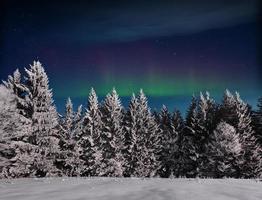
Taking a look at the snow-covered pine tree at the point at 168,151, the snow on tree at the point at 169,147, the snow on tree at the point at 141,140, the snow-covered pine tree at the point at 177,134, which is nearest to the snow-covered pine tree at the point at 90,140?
the snow on tree at the point at 141,140

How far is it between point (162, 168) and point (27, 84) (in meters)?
28.1

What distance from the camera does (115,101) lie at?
56.2 meters

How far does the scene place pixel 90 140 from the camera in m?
52.5

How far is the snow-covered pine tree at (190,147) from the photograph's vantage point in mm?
55406

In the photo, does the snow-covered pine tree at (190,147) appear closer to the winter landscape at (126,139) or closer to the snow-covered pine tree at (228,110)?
the winter landscape at (126,139)

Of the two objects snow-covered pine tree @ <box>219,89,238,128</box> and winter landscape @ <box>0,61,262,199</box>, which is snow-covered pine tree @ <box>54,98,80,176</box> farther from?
snow-covered pine tree @ <box>219,89,238,128</box>

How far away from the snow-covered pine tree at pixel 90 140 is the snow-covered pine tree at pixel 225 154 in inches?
648

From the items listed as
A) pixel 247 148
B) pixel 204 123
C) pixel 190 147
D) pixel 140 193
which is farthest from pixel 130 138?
pixel 140 193

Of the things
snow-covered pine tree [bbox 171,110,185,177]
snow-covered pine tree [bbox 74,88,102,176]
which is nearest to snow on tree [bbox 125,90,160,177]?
snow-covered pine tree [bbox 171,110,185,177]

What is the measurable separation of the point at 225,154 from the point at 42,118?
2550 cm

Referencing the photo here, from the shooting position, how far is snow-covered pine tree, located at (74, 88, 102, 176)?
167ft

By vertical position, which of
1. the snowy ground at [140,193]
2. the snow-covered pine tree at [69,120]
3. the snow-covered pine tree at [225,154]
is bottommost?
the snowy ground at [140,193]

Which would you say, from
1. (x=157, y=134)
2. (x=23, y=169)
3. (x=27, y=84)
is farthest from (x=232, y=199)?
(x=157, y=134)

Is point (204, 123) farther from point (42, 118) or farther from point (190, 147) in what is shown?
point (42, 118)
